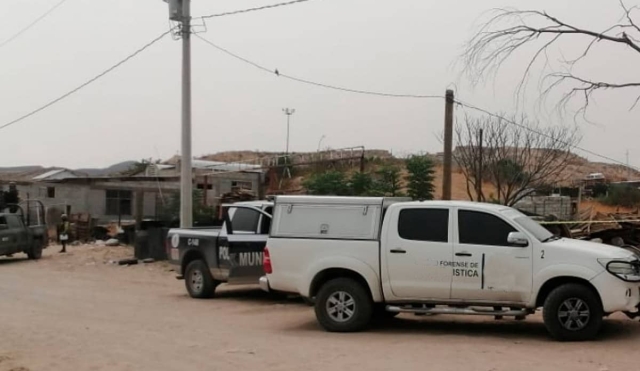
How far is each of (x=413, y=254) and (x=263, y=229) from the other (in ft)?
17.6

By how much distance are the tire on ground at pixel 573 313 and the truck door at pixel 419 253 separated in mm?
1437

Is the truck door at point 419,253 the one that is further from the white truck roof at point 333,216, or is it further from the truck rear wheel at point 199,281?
the truck rear wheel at point 199,281

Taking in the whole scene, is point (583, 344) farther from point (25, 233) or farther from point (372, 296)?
point (25, 233)

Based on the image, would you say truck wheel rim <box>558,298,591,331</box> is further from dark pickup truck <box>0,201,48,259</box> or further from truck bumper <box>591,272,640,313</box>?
dark pickup truck <box>0,201,48,259</box>

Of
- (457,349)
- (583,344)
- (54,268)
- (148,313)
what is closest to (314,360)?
(457,349)

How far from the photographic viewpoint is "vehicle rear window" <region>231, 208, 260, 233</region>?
15.9 m

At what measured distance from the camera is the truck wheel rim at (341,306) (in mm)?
11312

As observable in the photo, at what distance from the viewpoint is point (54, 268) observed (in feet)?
82.8

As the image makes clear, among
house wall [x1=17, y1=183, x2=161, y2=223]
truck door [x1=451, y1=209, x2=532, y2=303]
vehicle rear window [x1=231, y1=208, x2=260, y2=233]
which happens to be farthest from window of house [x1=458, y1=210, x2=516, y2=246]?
house wall [x1=17, y1=183, x2=161, y2=223]

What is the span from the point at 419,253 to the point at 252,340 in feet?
8.60

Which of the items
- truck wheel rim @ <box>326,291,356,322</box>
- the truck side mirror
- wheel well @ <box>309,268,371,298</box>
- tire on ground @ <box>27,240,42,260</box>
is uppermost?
the truck side mirror

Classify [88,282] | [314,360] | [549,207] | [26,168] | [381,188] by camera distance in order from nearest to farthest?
1. [314,360]
2. [88,282]
3. [381,188]
4. [549,207]
5. [26,168]

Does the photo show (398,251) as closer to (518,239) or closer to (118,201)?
(518,239)

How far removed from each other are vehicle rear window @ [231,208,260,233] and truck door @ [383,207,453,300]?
5163 mm
